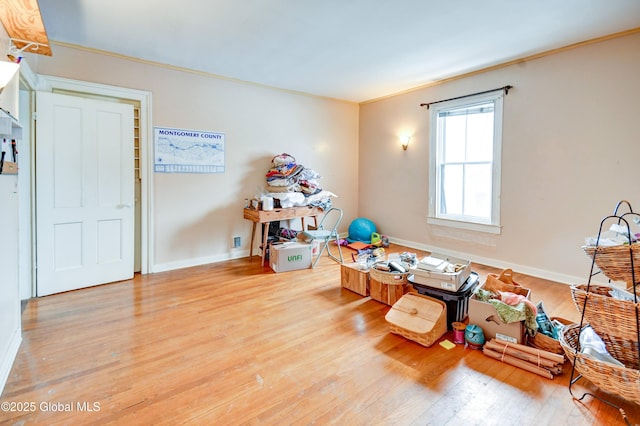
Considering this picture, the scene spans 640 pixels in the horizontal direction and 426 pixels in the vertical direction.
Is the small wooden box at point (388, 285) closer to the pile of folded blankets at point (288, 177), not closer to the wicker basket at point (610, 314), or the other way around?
the wicker basket at point (610, 314)

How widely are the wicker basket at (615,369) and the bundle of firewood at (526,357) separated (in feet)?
Result: 0.54

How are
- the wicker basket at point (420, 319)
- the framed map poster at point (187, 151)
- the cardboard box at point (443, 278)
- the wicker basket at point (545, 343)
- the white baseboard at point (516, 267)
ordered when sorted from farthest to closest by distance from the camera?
the framed map poster at point (187, 151), the white baseboard at point (516, 267), the cardboard box at point (443, 278), the wicker basket at point (420, 319), the wicker basket at point (545, 343)

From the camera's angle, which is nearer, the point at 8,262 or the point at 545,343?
the point at 8,262

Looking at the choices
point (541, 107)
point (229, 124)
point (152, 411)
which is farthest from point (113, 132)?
point (541, 107)

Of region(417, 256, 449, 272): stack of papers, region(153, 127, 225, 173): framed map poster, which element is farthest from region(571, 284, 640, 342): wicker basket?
region(153, 127, 225, 173): framed map poster

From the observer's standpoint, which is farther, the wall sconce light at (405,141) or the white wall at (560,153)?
the wall sconce light at (405,141)

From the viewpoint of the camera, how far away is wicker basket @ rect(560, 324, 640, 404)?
5.09ft

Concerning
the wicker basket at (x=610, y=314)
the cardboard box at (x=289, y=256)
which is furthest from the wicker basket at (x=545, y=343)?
the cardboard box at (x=289, y=256)

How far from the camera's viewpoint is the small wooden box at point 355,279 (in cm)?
321

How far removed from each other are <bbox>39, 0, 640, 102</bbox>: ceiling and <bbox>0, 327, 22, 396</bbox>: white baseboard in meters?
2.58

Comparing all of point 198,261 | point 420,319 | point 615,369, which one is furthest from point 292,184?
point 615,369

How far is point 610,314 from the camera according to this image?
166 cm

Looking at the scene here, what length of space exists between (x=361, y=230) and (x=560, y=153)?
296 cm

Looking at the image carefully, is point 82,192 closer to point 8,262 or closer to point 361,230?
point 8,262
